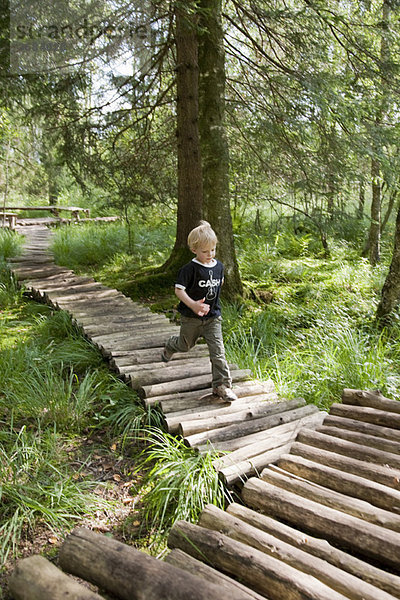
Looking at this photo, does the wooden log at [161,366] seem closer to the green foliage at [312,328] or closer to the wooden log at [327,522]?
the green foliage at [312,328]

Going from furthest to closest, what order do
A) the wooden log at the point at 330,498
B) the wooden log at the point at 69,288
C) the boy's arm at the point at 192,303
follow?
the wooden log at the point at 69,288, the boy's arm at the point at 192,303, the wooden log at the point at 330,498

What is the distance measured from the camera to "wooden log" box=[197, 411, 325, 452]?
3566 mm

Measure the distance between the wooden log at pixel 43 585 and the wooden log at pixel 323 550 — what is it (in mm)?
1140

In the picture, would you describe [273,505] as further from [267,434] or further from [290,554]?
[267,434]

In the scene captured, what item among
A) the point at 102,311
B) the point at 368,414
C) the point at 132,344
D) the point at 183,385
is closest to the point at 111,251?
the point at 102,311

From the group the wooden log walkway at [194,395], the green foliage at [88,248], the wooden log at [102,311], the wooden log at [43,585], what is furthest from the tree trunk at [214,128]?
the wooden log at [43,585]

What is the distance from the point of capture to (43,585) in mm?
2113

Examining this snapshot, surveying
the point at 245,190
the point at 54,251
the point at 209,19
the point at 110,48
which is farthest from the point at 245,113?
the point at 54,251

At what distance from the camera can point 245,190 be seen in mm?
9555

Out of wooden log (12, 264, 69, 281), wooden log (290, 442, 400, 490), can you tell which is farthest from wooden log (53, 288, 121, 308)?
wooden log (290, 442, 400, 490)

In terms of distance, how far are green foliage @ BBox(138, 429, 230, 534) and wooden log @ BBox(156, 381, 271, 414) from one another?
0.71m

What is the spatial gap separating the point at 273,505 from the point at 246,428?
934mm

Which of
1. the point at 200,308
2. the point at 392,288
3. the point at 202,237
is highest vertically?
the point at 202,237

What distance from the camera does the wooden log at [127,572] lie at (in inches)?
80.6
